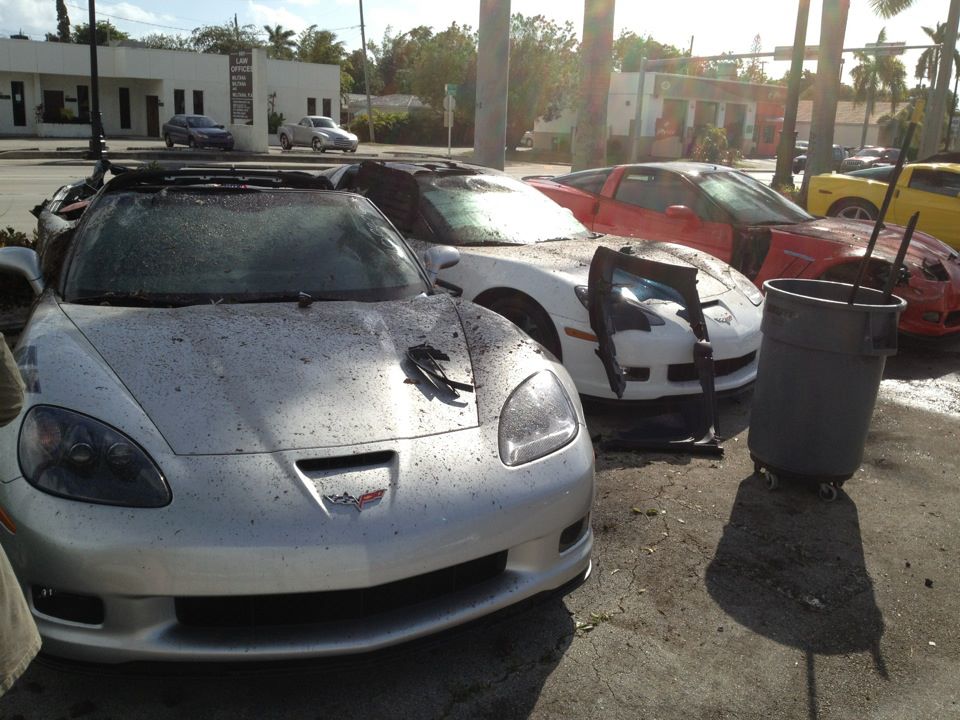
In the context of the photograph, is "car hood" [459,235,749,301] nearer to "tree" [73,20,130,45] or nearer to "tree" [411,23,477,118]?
"tree" [411,23,477,118]

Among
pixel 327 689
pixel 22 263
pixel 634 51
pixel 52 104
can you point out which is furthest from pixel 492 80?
pixel 634 51

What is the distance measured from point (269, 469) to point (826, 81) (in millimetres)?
17102

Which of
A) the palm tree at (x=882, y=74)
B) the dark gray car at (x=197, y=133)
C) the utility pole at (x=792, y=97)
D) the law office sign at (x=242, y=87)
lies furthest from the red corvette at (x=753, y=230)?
the palm tree at (x=882, y=74)

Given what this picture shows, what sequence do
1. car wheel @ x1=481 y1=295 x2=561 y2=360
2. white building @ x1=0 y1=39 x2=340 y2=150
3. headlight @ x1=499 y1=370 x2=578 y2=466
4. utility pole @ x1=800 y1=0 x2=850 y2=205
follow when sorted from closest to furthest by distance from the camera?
headlight @ x1=499 y1=370 x2=578 y2=466, car wheel @ x1=481 y1=295 x2=561 y2=360, utility pole @ x1=800 y1=0 x2=850 y2=205, white building @ x1=0 y1=39 x2=340 y2=150

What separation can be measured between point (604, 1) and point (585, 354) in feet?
31.6

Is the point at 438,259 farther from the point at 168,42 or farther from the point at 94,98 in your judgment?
the point at 168,42

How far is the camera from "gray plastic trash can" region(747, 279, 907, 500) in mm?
3830

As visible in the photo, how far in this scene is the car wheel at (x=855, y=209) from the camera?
11734mm

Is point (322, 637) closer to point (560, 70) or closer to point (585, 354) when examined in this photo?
point (585, 354)

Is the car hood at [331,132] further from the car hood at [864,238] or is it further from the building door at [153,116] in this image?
the car hood at [864,238]

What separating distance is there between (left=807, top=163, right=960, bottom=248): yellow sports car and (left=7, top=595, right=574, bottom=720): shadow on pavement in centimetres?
1062

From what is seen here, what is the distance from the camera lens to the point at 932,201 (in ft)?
37.3

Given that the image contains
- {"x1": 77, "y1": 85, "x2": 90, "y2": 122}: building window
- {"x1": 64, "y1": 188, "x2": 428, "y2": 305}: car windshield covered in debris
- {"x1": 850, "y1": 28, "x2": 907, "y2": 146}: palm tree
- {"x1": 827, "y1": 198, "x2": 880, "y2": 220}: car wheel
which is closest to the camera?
{"x1": 64, "y1": 188, "x2": 428, "y2": 305}: car windshield covered in debris

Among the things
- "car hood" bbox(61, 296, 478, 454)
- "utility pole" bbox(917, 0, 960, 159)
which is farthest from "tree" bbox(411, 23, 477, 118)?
"car hood" bbox(61, 296, 478, 454)
